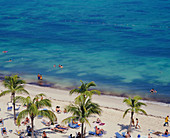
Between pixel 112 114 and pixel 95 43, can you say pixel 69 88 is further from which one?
pixel 95 43

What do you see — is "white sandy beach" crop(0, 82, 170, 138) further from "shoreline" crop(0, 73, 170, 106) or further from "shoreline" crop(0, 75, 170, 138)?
"shoreline" crop(0, 73, 170, 106)

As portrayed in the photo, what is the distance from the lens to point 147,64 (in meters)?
50.2

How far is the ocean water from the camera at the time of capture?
44.0 metres

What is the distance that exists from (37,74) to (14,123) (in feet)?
65.2

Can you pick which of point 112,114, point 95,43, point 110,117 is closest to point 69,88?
point 112,114

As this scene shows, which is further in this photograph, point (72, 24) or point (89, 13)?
point (89, 13)

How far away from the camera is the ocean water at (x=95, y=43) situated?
144 feet

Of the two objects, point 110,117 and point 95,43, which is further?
point 95,43

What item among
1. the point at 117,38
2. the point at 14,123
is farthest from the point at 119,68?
the point at 14,123

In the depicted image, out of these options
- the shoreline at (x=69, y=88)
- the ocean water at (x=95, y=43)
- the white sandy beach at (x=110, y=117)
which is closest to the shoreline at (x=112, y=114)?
the white sandy beach at (x=110, y=117)

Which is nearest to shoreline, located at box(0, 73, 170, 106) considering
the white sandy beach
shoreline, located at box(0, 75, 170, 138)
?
shoreline, located at box(0, 75, 170, 138)

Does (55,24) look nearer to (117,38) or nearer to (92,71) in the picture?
(117,38)

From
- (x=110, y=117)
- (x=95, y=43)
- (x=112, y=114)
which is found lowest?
(x=110, y=117)

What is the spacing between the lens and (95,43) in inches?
2554
